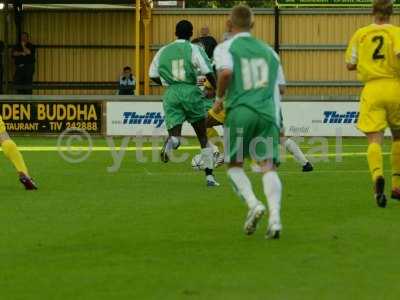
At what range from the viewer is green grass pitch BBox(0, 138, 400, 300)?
28.4ft

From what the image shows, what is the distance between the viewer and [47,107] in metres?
Result: 29.8

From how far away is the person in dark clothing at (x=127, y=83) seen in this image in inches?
1400

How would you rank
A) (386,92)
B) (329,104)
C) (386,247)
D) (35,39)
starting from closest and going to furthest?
(386,247), (386,92), (329,104), (35,39)

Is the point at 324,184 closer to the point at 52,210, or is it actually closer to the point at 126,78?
the point at 52,210

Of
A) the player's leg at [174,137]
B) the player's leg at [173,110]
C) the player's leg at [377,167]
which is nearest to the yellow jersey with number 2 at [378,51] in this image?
the player's leg at [377,167]

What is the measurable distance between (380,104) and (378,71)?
332mm

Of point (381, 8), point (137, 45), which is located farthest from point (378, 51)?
point (137, 45)

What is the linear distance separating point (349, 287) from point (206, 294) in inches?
36.4

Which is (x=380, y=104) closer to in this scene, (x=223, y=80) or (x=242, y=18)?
(x=242, y=18)

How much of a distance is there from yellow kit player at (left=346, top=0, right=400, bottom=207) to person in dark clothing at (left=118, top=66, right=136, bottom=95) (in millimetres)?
22023

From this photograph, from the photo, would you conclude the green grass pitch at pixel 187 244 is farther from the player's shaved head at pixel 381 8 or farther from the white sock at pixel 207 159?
the player's shaved head at pixel 381 8

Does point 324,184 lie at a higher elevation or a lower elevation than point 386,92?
lower

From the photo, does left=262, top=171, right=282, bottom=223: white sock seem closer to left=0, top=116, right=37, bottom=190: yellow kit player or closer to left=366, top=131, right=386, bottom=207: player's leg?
left=366, top=131, right=386, bottom=207: player's leg

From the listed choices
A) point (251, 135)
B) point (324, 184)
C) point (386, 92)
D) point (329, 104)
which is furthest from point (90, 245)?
point (329, 104)
